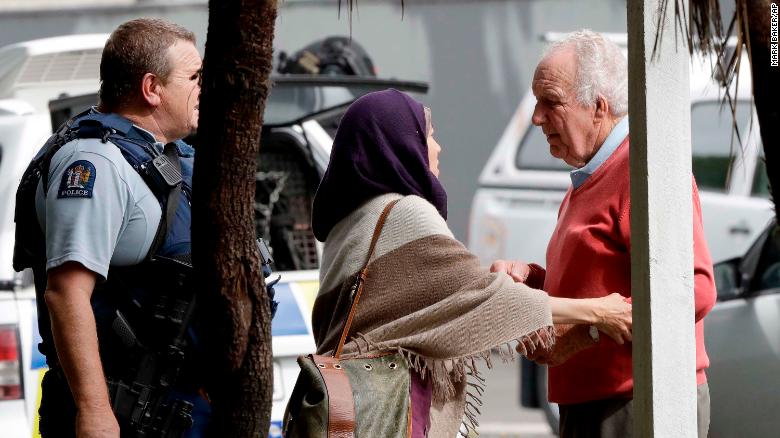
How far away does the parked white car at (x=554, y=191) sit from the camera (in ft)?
23.4

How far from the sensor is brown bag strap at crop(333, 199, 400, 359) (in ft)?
9.57

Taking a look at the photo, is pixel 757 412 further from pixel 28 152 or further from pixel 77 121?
pixel 77 121

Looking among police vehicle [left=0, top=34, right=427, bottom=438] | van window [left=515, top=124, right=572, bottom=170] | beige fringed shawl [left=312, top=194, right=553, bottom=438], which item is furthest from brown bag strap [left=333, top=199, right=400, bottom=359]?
van window [left=515, top=124, right=572, bottom=170]

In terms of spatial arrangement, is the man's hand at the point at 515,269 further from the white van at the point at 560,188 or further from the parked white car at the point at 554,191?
the white van at the point at 560,188

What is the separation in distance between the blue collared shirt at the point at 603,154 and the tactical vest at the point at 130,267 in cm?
101

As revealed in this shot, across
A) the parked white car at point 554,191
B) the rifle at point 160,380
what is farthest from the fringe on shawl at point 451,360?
the parked white car at point 554,191

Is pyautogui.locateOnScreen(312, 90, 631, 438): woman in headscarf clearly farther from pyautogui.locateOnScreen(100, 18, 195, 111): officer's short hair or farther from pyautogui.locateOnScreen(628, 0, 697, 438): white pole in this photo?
pyautogui.locateOnScreen(100, 18, 195, 111): officer's short hair

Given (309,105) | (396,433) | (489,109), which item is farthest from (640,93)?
(489,109)

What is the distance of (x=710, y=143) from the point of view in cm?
796

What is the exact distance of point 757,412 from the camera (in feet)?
18.7

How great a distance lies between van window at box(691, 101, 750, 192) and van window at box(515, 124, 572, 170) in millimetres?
911

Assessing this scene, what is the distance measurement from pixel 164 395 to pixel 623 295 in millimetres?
1128

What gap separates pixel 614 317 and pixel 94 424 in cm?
119

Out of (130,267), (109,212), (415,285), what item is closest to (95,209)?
(109,212)
